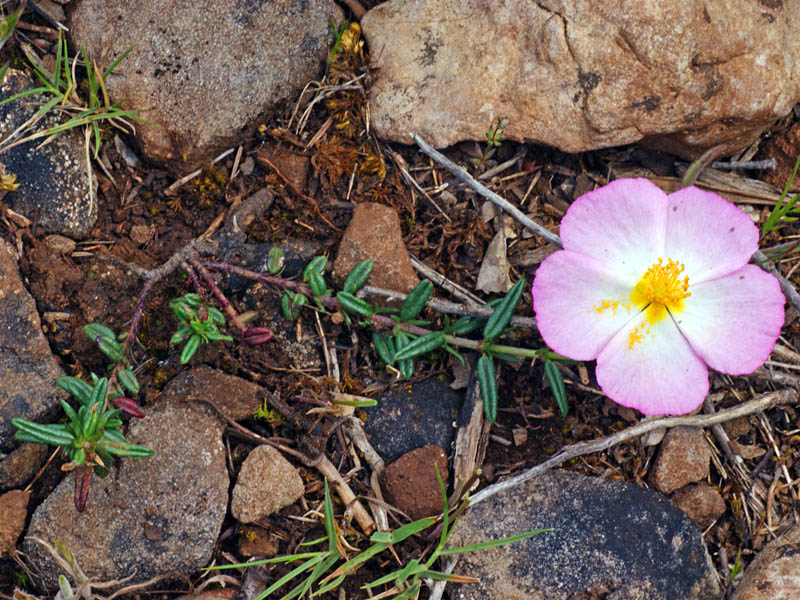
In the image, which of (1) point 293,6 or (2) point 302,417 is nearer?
(2) point 302,417

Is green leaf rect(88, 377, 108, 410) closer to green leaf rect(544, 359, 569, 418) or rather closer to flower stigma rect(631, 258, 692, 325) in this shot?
green leaf rect(544, 359, 569, 418)

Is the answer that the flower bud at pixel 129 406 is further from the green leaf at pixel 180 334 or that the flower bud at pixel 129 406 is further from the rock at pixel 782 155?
the rock at pixel 782 155

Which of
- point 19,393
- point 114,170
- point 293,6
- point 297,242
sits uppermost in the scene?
point 293,6

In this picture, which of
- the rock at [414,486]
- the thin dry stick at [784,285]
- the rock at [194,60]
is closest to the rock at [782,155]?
the thin dry stick at [784,285]

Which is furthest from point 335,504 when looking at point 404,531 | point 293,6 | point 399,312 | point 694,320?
point 293,6

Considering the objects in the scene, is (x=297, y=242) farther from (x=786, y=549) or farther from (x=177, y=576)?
(x=786, y=549)

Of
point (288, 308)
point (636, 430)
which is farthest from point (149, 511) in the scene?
point (636, 430)

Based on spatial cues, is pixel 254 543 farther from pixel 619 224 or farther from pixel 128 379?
pixel 619 224
